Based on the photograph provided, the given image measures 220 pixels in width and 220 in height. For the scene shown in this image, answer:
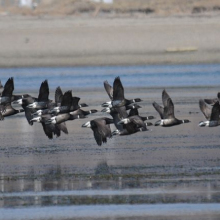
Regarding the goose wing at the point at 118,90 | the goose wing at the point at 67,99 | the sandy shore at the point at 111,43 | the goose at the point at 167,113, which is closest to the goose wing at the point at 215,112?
the goose at the point at 167,113

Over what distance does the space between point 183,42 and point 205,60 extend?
505 centimetres

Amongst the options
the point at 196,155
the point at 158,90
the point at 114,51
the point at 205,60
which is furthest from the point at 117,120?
the point at 114,51

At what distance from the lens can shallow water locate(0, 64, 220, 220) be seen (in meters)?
12.5

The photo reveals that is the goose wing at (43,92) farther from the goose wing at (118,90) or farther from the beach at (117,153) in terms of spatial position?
the goose wing at (118,90)

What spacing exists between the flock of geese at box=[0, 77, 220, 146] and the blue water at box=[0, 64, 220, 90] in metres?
10.5

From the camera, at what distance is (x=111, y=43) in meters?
41.4

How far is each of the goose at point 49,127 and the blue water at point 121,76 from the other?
35.5 ft

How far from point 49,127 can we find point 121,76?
47.2ft

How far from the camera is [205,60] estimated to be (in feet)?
120

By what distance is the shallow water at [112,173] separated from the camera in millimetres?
12477

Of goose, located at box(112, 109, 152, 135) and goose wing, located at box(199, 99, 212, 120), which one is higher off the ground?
goose wing, located at box(199, 99, 212, 120)

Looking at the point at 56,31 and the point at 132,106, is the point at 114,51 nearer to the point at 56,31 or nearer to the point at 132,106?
the point at 56,31

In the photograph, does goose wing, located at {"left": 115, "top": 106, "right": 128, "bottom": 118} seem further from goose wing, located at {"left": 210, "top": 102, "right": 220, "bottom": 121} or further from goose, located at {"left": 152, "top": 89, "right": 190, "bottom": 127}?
goose wing, located at {"left": 210, "top": 102, "right": 220, "bottom": 121}

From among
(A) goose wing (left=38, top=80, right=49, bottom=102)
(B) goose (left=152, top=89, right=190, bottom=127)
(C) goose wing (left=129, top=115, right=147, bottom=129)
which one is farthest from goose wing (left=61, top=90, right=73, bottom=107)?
(B) goose (left=152, top=89, right=190, bottom=127)
